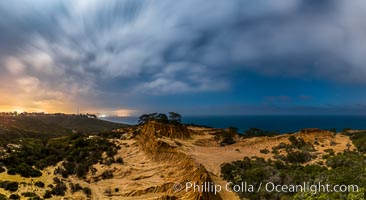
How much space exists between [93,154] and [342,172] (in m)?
28.7

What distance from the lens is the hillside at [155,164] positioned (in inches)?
938

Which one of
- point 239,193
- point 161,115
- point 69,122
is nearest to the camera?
point 239,193

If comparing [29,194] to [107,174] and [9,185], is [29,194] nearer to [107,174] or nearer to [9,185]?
[9,185]

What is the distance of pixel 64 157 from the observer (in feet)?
117

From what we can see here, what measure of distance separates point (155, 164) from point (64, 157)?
11683mm

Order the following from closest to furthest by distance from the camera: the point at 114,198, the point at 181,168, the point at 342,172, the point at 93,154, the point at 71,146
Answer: the point at 342,172 → the point at 114,198 → the point at 181,168 → the point at 93,154 → the point at 71,146

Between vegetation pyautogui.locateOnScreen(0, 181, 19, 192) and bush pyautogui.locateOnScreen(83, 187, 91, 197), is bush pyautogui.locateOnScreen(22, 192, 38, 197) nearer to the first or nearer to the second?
vegetation pyautogui.locateOnScreen(0, 181, 19, 192)

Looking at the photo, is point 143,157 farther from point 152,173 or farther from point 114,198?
point 114,198

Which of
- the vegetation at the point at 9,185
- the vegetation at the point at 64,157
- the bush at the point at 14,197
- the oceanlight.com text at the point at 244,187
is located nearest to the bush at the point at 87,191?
the vegetation at the point at 64,157

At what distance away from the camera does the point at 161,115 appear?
246 feet

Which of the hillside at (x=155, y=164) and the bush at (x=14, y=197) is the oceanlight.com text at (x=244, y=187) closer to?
the hillside at (x=155, y=164)

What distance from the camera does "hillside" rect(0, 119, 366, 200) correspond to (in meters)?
23.8

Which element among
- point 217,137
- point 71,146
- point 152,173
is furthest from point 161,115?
point 152,173

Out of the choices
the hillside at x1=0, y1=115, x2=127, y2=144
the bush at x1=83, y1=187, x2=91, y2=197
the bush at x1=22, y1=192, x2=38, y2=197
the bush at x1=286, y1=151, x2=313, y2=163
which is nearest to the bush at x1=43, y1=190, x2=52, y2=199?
the bush at x1=22, y1=192, x2=38, y2=197
